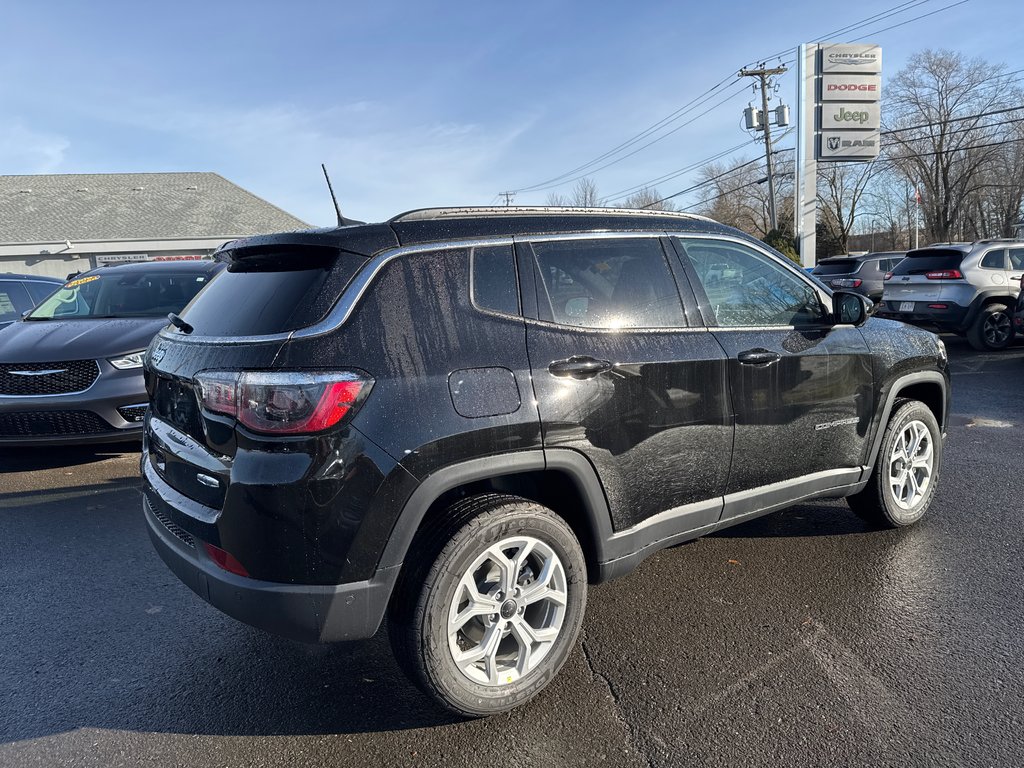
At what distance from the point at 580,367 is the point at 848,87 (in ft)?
80.8

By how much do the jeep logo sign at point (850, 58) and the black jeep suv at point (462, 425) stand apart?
916 inches

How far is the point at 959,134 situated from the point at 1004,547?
53.3 m

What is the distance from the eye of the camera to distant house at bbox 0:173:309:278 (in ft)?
100

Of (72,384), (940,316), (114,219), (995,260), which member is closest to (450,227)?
(72,384)

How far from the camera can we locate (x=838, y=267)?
696 inches

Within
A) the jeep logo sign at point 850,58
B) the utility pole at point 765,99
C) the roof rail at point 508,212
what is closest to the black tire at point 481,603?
the roof rail at point 508,212

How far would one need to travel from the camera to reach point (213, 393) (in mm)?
2336

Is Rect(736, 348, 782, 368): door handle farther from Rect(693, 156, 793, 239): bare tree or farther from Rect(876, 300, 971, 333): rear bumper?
Rect(693, 156, 793, 239): bare tree

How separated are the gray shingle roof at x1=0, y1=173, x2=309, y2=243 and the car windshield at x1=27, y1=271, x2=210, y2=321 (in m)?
25.4

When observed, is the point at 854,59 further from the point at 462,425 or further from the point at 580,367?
the point at 462,425

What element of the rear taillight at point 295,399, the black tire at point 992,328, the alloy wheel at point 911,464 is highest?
the rear taillight at point 295,399

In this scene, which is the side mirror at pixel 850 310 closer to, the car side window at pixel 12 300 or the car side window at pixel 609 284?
the car side window at pixel 609 284

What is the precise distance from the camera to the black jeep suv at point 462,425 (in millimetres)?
2236

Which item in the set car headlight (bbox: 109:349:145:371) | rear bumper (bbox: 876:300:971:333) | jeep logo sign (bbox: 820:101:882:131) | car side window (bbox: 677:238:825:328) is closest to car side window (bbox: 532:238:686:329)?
car side window (bbox: 677:238:825:328)
